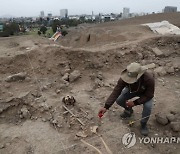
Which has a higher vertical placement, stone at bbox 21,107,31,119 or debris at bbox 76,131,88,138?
stone at bbox 21,107,31,119

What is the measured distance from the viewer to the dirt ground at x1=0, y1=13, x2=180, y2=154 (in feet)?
12.8

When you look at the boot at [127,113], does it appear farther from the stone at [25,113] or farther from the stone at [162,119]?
the stone at [25,113]

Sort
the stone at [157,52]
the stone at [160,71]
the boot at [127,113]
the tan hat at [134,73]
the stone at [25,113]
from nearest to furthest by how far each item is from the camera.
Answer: the tan hat at [134,73] → the boot at [127,113] → the stone at [25,113] → the stone at [160,71] → the stone at [157,52]

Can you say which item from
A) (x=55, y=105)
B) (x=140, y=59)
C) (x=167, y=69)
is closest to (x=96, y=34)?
(x=140, y=59)

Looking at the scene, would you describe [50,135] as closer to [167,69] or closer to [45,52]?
[45,52]

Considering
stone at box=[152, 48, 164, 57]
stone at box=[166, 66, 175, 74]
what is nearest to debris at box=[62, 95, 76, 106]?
stone at box=[166, 66, 175, 74]

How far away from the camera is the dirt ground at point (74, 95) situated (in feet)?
12.8

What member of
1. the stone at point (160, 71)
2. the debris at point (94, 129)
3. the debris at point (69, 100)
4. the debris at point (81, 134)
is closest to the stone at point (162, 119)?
the debris at point (94, 129)

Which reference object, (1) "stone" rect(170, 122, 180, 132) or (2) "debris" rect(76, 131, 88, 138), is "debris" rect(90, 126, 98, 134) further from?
(1) "stone" rect(170, 122, 180, 132)

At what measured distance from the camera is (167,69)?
20.7 feet

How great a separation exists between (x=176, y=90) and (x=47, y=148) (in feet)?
10.1

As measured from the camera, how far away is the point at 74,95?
5.24 m

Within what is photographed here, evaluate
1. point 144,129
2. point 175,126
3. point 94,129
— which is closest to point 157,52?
point 175,126

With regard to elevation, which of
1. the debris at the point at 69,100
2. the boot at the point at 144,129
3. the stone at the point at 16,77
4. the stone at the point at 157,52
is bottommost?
the boot at the point at 144,129
